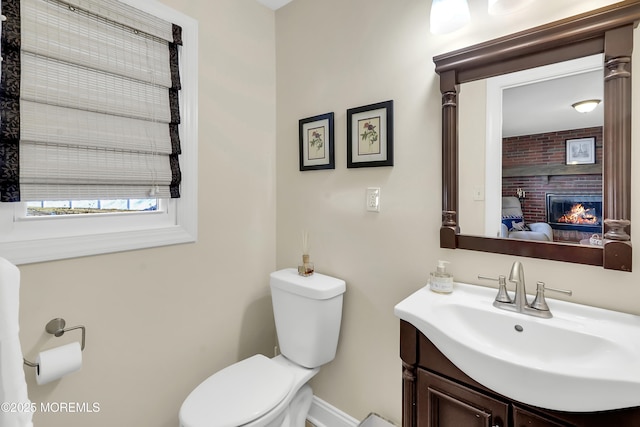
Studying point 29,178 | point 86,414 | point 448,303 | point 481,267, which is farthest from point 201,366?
point 481,267

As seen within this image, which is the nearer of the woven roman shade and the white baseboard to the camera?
the woven roman shade

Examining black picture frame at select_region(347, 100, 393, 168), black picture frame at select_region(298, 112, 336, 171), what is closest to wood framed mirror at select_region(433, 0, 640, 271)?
black picture frame at select_region(347, 100, 393, 168)

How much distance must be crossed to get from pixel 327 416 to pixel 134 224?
1.45 m

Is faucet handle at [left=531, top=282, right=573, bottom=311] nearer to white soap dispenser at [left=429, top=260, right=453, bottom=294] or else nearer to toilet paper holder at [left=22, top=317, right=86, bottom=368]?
white soap dispenser at [left=429, top=260, right=453, bottom=294]

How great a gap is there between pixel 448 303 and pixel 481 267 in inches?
9.6

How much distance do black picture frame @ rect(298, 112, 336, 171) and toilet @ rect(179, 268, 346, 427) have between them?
62cm

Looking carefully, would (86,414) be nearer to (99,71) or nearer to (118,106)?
(118,106)

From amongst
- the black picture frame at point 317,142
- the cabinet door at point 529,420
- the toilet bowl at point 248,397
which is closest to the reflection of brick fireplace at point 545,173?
the cabinet door at point 529,420

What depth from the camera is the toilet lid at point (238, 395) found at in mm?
1117

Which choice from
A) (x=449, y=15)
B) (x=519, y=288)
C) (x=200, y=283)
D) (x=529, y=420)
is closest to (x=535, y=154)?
(x=519, y=288)

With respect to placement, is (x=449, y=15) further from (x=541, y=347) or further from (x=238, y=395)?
(x=238, y=395)

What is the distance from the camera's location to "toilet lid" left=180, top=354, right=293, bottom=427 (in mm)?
1117

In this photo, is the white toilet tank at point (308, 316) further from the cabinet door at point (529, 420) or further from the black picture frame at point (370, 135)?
the cabinet door at point (529, 420)

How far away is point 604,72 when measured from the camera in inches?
37.3
